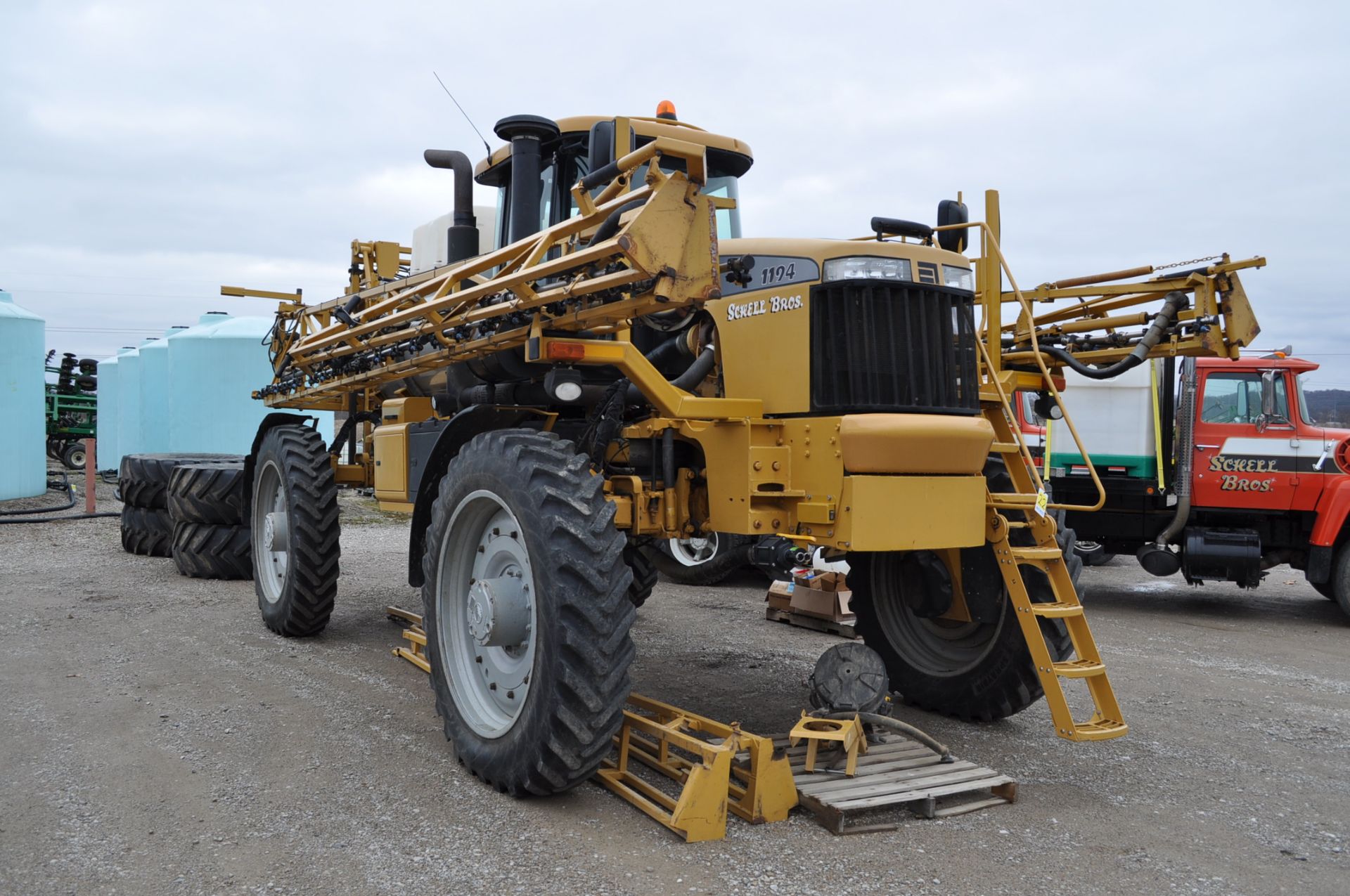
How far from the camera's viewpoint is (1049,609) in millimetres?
4418

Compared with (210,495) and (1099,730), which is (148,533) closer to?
(210,495)

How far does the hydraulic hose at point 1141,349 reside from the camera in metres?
7.28

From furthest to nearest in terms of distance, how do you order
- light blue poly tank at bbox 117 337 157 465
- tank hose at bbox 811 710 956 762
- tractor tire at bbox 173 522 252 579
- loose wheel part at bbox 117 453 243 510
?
light blue poly tank at bbox 117 337 157 465 < loose wheel part at bbox 117 453 243 510 < tractor tire at bbox 173 522 252 579 < tank hose at bbox 811 710 956 762

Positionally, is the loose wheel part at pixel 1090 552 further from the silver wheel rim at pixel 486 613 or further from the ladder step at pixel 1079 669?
the silver wheel rim at pixel 486 613

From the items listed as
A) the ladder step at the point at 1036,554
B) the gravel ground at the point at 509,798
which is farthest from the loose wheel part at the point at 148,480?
the ladder step at the point at 1036,554

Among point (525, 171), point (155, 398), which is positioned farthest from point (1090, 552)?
point (155, 398)

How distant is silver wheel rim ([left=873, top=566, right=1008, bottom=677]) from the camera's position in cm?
532

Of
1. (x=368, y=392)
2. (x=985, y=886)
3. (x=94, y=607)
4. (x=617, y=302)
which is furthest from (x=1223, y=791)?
(x=94, y=607)

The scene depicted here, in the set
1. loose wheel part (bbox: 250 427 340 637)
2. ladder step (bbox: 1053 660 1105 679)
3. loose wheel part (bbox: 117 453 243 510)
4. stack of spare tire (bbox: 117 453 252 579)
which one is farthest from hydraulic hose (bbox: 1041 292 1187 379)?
loose wheel part (bbox: 117 453 243 510)

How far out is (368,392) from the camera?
25.4 ft

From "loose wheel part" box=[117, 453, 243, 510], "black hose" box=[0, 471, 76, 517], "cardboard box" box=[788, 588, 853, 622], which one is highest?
"loose wheel part" box=[117, 453, 243, 510]

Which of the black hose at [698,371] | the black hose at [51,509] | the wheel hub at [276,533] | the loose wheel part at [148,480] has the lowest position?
the black hose at [51,509]

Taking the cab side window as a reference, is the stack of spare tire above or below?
below

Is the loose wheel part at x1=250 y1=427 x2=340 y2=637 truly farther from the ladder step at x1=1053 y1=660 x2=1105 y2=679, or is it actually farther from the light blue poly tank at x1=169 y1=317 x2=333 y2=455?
the light blue poly tank at x1=169 y1=317 x2=333 y2=455
